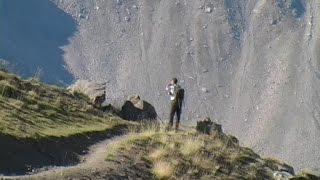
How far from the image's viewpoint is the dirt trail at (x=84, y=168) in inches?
584

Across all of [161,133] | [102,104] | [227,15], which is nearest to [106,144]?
[161,133]

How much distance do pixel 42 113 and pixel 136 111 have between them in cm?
1301

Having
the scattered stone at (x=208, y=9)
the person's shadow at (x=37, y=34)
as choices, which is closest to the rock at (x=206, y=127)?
the person's shadow at (x=37, y=34)

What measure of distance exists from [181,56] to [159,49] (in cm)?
604

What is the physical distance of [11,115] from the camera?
2045cm

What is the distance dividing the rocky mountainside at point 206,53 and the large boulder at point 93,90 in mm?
98549

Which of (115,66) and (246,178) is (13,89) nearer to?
(246,178)

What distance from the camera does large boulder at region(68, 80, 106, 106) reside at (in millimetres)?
34941

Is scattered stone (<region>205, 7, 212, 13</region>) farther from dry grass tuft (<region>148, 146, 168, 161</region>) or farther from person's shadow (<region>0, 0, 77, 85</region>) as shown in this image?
dry grass tuft (<region>148, 146, 168, 161</region>)

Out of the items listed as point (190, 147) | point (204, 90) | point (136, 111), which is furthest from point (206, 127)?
point (204, 90)

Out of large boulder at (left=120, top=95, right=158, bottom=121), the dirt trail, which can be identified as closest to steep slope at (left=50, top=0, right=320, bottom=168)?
large boulder at (left=120, top=95, right=158, bottom=121)

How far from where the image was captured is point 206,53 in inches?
6250

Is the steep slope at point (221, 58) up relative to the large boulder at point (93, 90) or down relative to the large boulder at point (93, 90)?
up

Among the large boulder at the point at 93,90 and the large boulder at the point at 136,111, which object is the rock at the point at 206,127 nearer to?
the large boulder at the point at 136,111
